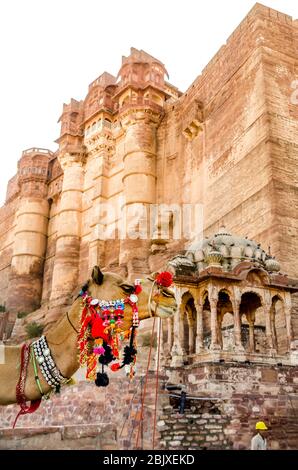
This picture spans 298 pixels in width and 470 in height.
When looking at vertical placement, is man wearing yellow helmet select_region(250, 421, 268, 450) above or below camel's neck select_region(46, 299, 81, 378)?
below

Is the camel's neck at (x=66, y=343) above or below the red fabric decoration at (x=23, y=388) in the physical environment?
above

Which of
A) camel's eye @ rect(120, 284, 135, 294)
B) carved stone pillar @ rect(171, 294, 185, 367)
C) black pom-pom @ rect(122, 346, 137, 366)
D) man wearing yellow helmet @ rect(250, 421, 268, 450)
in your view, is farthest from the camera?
carved stone pillar @ rect(171, 294, 185, 367)

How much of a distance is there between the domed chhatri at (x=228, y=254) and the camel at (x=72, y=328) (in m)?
4.83

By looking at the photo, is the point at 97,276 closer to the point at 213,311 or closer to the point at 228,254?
the point at 213,311

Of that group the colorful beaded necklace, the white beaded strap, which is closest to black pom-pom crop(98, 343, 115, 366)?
the colorful beaded necklace

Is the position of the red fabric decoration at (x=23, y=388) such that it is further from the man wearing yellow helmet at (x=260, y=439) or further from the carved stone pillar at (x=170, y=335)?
the carved stone pillar at (x=170, y=335)

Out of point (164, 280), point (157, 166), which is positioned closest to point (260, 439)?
point (164, 280)

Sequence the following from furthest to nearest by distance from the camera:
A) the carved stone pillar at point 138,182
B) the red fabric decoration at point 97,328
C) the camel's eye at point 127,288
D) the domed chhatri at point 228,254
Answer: the carved stone pillar at point 138,182, the domed chhatri at point 228,254, the camel's eye at point 127,288, the red fabric decoration at point 97,328

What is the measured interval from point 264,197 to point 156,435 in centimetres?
901

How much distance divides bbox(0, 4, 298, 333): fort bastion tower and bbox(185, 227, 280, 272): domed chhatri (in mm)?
3886

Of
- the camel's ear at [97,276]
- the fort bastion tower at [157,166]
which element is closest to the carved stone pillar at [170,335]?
the fort bastion tower at [157,166]

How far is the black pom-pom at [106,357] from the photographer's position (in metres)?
2.63

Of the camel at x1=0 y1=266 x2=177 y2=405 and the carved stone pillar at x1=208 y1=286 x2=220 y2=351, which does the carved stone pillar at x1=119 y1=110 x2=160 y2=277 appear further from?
the camel at x1=0 y1=266 x2=177 y2=405

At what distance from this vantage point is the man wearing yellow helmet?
5203mm
